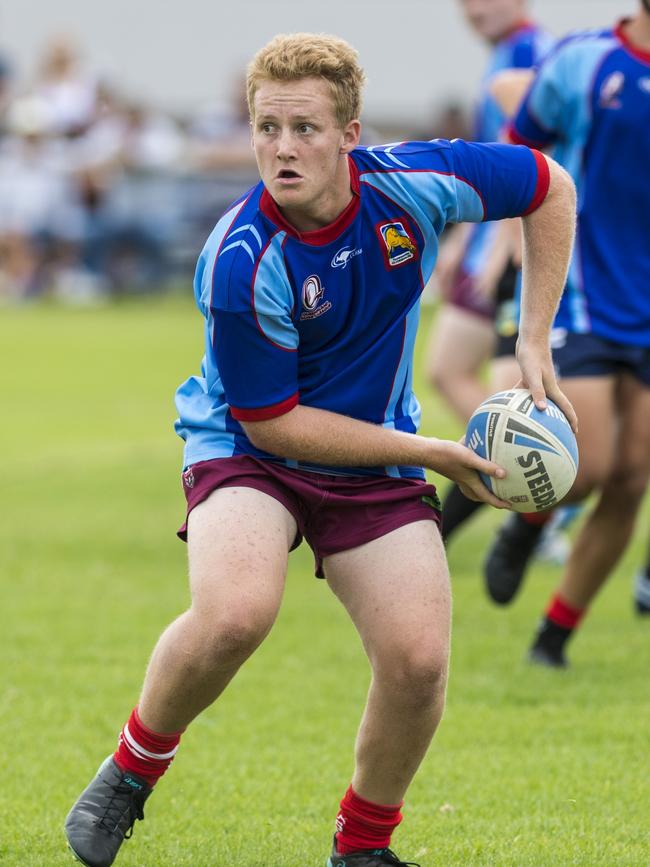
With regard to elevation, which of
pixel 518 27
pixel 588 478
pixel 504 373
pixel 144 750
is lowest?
pixel 504 373

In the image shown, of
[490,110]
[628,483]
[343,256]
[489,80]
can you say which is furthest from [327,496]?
[490,110]

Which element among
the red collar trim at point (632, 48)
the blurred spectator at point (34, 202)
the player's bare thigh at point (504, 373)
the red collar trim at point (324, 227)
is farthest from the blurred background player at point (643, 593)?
the blurred spectator at point (34, 202)

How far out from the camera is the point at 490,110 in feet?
27.8

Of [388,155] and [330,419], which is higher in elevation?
[388,155]

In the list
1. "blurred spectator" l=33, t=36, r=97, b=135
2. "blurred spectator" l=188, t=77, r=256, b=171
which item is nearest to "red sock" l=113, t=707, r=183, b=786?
"blurred spectator" l=33, t=36, r=97, b=135

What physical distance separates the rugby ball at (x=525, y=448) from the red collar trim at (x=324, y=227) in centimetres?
65

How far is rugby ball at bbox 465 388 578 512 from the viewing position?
14.1ft

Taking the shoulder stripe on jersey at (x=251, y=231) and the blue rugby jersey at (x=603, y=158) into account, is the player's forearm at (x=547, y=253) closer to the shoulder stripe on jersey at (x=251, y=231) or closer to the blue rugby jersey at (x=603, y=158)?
the shoulder stripe on jersey at (x=251, y=231)

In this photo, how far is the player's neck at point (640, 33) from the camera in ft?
20.3

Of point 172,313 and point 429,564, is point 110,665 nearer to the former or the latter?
point 429,564

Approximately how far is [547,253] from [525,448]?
61 centimetres

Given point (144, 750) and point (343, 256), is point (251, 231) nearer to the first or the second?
point (343, 256)

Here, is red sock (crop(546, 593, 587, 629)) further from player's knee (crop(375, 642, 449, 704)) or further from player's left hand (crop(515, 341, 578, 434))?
player's knee (crop(375, 642, 449, 704))

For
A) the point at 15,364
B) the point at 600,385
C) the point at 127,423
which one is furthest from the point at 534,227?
the point at 15,364
